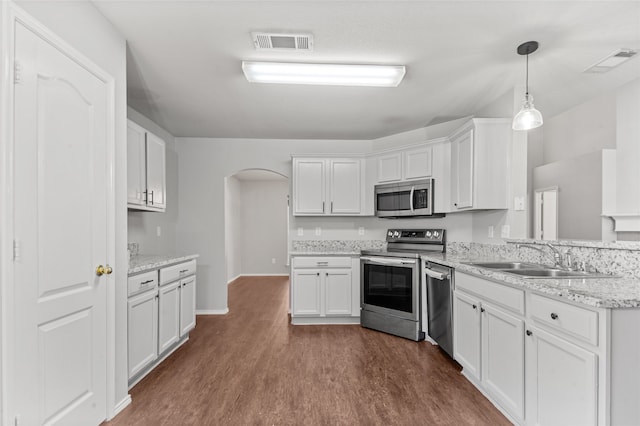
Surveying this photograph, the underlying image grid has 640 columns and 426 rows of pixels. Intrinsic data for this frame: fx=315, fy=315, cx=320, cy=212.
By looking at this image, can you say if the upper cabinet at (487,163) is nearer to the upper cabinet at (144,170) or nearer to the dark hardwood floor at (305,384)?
the dark hardwood floor at (305,384)

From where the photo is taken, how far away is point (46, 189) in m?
1.54

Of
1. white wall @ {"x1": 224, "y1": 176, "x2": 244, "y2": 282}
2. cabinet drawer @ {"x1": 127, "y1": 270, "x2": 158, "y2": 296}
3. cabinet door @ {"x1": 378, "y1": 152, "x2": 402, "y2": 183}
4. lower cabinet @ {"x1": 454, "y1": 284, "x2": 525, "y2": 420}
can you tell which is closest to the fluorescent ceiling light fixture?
cabinet door @ {"x1": 378, "y1": 152, "x2": 402, "y2": 183}

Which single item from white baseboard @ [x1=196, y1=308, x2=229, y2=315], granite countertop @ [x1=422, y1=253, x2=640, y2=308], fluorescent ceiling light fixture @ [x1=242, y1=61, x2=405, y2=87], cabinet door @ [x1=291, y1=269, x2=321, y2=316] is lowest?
white baseboard @ [x1=196, y1=308, x2=229, y2=315]

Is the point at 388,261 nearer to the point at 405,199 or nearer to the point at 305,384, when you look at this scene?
the point at 405,199

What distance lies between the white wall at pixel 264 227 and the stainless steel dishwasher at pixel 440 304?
4.96m

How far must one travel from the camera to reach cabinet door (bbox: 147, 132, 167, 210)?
3.04m

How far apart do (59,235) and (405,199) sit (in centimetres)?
332

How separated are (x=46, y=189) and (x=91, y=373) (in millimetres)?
1073

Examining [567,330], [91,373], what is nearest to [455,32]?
[567,330]

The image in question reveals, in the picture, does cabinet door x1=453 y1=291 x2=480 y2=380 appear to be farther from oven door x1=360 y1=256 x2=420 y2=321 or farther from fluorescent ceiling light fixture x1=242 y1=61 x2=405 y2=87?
fluorescent ceiling light fixture x1=242 y1=61 x2=405 y2=87

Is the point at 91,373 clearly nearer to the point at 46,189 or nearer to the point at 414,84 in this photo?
the point at 46,189

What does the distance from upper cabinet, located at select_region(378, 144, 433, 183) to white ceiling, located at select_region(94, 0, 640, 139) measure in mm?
432

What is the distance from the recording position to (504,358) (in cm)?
199

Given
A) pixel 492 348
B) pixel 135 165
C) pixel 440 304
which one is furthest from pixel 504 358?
pixel 135 165
